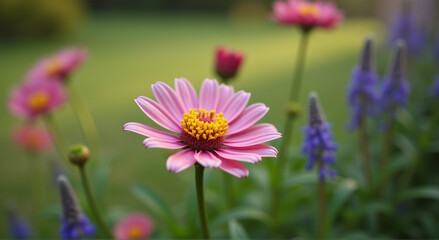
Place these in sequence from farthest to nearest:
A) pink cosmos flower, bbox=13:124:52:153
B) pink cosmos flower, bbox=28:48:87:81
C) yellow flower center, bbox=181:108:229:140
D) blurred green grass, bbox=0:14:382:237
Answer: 1. blurred green grass, bbox=0:14:382:237
2. pink cosmos flower, bbox=13:124:52:153
3. pink cosmos flower, bbox=28:48:87:81
4. yellow flower center, bbox=181:108:229:140

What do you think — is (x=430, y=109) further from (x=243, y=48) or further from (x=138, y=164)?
(x=243, y=48)

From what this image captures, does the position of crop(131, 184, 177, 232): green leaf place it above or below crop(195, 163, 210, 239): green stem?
below

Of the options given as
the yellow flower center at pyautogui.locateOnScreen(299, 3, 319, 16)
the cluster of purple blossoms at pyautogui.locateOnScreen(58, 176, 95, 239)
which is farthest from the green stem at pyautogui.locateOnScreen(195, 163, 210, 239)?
the yellow flower center at pyautogui.locateOnScreen(299, 3, 319, 16)

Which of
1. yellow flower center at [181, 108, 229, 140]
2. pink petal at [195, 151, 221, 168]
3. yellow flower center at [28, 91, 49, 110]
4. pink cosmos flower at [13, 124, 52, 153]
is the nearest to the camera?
pink petal at [195, 151, 221, 168]

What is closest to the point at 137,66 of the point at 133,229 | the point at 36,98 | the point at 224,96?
the point at 36,98

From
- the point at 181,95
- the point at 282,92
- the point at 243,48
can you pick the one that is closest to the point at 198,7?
the point at 243,48

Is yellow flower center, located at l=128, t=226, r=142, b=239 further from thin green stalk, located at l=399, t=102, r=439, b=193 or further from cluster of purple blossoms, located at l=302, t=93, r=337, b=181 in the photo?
thin green stalk, located at l=399, t=102, r=439, b=193

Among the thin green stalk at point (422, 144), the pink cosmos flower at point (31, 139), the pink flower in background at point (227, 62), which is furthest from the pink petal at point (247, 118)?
the pink cosmos flower at point (31, 139)
